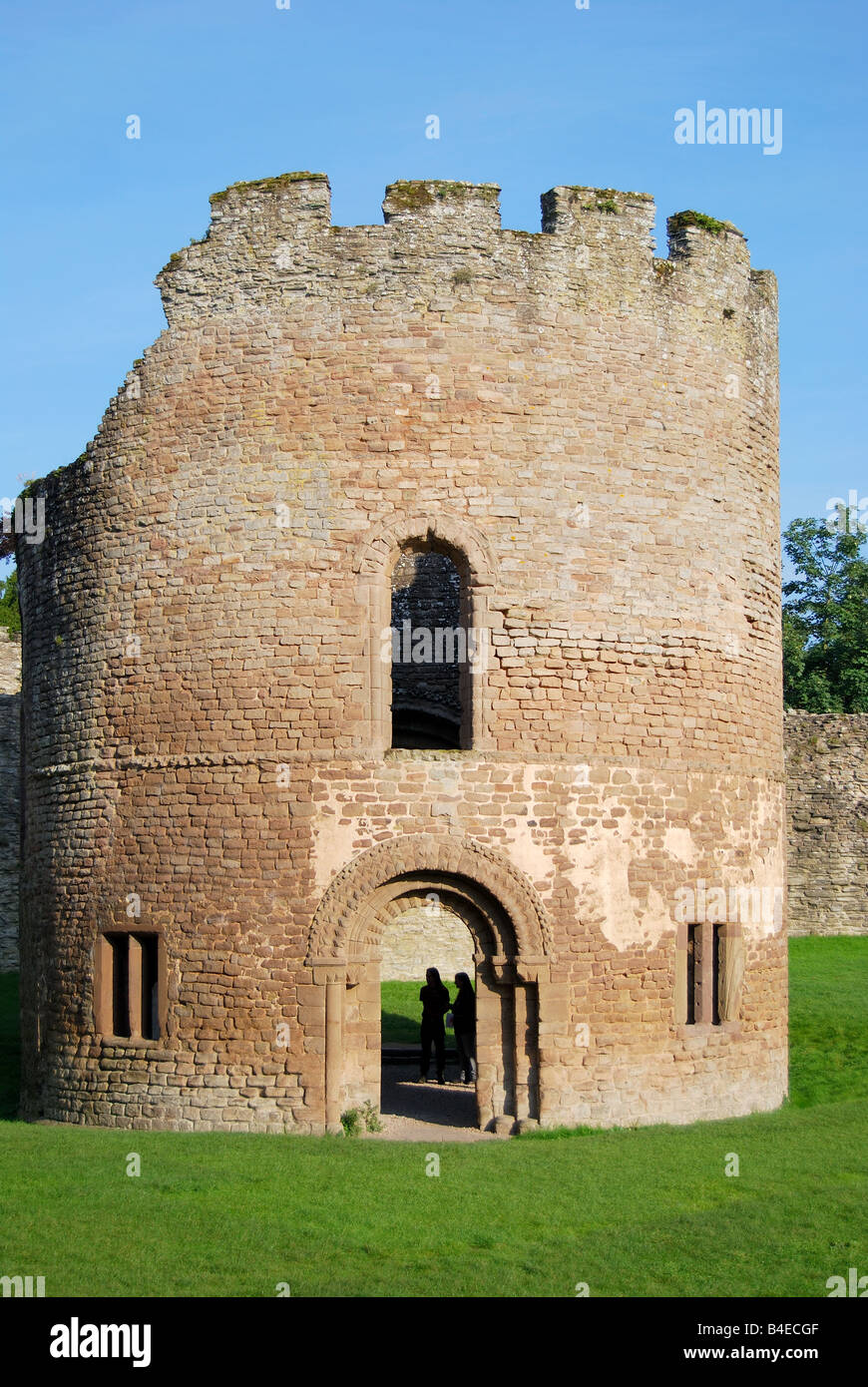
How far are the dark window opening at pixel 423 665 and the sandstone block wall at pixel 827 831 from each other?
9976 mm

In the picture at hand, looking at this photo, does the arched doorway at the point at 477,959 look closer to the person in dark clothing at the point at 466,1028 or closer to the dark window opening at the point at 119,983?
the dark window opening at the point at 119,983

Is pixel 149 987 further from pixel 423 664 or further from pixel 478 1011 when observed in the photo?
pixel 423 664

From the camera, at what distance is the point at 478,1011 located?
13.5 m

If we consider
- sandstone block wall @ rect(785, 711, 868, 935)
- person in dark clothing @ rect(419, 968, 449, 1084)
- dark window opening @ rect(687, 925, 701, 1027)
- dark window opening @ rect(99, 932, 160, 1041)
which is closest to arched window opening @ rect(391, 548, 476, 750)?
person in dark clothing @ rect(419, 968, 449, 1084)

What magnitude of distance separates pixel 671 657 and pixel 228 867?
472cm

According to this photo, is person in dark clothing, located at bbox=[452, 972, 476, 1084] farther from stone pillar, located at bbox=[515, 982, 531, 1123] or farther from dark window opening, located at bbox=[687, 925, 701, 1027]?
stone pillar, located at bbox=[515, 982, 531, 1123]

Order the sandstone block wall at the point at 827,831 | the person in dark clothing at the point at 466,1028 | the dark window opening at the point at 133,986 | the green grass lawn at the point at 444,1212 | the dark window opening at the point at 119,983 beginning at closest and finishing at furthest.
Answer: the green grass lawn at the point at 444,1212 → the dark window opening at the point at 133,986 → the dark window opening at the point at 119,983 → the person in dark clothing at the point at 466,1028 → the sandstone block wall at the point at 827,831

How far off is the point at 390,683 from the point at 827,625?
1062 inches

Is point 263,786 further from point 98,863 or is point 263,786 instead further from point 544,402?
point 544,402

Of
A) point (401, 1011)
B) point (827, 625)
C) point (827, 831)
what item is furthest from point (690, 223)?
point (827, 625)

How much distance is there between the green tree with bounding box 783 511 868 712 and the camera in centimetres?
3628

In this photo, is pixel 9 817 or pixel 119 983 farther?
pixel 9 817

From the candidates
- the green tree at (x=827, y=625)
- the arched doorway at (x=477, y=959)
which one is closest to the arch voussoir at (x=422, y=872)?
the arched doorway at (x=477, y=959)

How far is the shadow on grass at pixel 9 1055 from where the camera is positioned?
52.3ft
